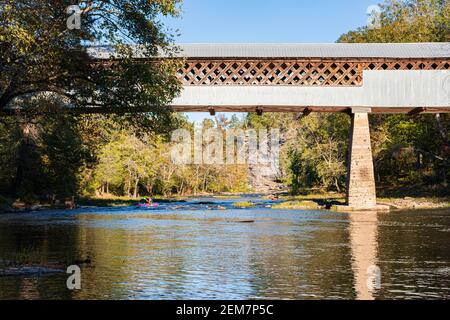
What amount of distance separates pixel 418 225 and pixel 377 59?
12.6m

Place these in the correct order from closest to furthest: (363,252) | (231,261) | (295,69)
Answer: (231,261) < (363,252) < (295,69)

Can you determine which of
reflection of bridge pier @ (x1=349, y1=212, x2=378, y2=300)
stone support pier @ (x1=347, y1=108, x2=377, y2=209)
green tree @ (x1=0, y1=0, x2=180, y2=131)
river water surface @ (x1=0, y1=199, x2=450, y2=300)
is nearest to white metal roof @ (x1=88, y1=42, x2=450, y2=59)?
stone support pier @ (x1=347, y1=108, x2=377, y2=209)

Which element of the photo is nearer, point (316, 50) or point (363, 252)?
point (363, 252)

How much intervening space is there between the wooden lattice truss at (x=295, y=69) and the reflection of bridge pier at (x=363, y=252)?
33.2 feet

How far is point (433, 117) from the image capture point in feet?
150

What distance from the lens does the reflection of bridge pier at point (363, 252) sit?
991 centimetres

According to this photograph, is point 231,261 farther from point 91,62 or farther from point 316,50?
point 316,50

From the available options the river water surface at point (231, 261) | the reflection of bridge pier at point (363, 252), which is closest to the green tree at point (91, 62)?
the river water surface at point (231, 261)

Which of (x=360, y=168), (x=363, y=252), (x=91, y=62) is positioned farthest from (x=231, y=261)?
(x=360, y=168)

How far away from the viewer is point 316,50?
3319 centimetres

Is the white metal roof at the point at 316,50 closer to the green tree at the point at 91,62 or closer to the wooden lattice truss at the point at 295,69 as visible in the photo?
the wooden lattice truss at the point at 295,69

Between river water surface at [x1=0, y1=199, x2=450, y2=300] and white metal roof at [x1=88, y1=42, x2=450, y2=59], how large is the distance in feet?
40.8

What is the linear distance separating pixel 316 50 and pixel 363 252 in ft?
66.7
